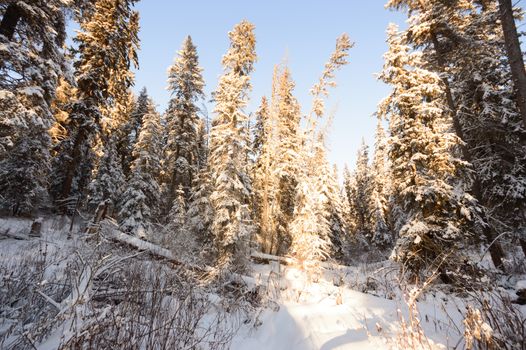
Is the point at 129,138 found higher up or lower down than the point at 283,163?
higher up

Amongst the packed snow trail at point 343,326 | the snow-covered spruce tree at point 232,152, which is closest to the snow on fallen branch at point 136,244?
the packed snow trail at point 343,326

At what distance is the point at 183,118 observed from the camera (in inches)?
990

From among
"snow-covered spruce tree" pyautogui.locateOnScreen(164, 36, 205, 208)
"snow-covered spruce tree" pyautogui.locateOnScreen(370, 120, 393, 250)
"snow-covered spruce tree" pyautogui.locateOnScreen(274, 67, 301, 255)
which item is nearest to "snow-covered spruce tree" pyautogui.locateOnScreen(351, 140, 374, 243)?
"snow-covered spruce tree" pyautogui.locateOnScreen(370, 120, 393, 250)

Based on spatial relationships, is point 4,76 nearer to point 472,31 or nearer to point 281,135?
point 281,135

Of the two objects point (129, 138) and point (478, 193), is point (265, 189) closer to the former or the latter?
point (478, 193)

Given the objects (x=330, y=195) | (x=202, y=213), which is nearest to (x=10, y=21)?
(x=202, y=213)

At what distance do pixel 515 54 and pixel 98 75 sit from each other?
1700 centimetres

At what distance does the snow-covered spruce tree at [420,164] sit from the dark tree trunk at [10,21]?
12766 mm

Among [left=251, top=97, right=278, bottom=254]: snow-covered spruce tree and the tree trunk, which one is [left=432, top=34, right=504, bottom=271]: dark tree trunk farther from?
[left=251, top=97, right=278, bottom=254]: snow-covered spruce tree

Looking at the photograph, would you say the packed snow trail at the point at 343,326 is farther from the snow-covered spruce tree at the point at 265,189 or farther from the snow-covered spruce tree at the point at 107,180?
the snow-covered spruce tree at the point at 107,180

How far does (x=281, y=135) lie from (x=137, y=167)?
1094 cm

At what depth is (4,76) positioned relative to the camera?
837cm

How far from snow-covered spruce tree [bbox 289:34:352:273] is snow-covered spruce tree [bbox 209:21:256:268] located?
8.55 feet

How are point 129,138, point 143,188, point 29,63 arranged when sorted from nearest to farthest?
point 29,63 → point 143,188 → point 129,138
